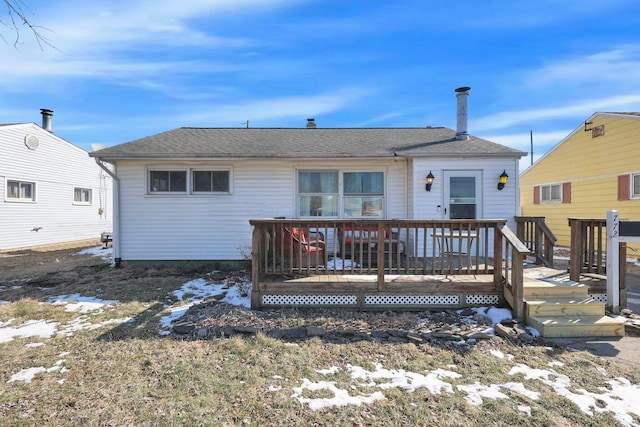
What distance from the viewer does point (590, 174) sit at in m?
11.2

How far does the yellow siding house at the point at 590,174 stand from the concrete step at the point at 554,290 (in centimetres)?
778

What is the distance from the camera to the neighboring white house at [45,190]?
38.3 feet

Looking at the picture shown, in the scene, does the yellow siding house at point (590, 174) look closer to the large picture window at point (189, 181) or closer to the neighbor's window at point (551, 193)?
the neighbor's window at point (551, 193)

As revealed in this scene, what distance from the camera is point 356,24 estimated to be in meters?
8.16

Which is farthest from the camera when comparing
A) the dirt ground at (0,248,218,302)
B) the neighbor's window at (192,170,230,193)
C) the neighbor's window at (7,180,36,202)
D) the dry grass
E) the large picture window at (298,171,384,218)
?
the neighbor's window at (7,180,36,202)

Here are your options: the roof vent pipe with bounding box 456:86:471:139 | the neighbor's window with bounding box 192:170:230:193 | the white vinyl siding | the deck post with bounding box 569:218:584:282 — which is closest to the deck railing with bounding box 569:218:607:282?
the deck post with bounding box 569:218:584:282

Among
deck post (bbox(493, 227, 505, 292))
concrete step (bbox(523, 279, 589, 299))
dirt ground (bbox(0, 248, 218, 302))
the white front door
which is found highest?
the white front door

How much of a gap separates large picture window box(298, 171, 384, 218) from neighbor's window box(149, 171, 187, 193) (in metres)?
2.88

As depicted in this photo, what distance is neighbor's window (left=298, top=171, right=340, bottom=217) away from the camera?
25.8ft

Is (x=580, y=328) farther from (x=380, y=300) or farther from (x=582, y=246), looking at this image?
(x=380, y=300)

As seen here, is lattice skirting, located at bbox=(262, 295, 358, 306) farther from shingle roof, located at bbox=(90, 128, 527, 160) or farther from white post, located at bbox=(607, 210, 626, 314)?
shingle roof, located at bbox=(90, 128, 527, 160)

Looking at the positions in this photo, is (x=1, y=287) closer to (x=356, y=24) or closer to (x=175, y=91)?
(x=175, y=91)

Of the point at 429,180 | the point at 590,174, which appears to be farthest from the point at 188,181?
the point at 590,174

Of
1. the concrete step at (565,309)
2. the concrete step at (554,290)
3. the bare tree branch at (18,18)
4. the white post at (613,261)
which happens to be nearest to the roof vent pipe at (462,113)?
the white post at (613,261)
